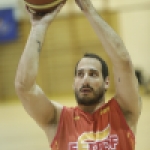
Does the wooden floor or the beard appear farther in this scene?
the wooden floor

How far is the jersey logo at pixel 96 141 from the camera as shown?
5.08ft

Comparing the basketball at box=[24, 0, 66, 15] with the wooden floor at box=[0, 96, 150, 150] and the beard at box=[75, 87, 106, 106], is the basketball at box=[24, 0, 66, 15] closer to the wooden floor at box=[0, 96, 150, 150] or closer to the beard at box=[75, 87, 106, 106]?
the beard at box=[75, 87, 106, 106]

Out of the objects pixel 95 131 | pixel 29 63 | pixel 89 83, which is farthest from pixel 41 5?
pixel 95 131

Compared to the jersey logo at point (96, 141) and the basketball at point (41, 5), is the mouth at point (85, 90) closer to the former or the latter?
the jersey logo at point (96, 141)

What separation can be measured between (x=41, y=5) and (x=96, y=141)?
1.95 feet

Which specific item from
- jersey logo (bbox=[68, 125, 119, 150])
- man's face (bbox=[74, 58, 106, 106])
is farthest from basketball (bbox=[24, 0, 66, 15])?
jersey logo (bbox=[68, 125, 119, 150])

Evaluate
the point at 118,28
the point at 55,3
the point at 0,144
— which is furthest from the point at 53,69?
the point at 55,3

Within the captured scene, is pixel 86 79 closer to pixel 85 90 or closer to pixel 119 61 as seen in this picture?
pixel 85 90

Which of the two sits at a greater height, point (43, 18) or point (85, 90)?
point (43, 18)

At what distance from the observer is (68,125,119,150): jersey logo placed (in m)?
1.55

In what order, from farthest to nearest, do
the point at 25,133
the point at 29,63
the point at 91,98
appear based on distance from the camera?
the point at 25,133
the point at 91,98
the point at 29,63

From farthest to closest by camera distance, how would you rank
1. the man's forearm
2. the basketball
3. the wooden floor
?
the wooden floor → the basketball → the man's forearm

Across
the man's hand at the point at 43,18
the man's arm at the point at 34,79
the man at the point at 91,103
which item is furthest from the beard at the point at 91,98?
the man's hand at the point at 43,18

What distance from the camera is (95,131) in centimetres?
157
